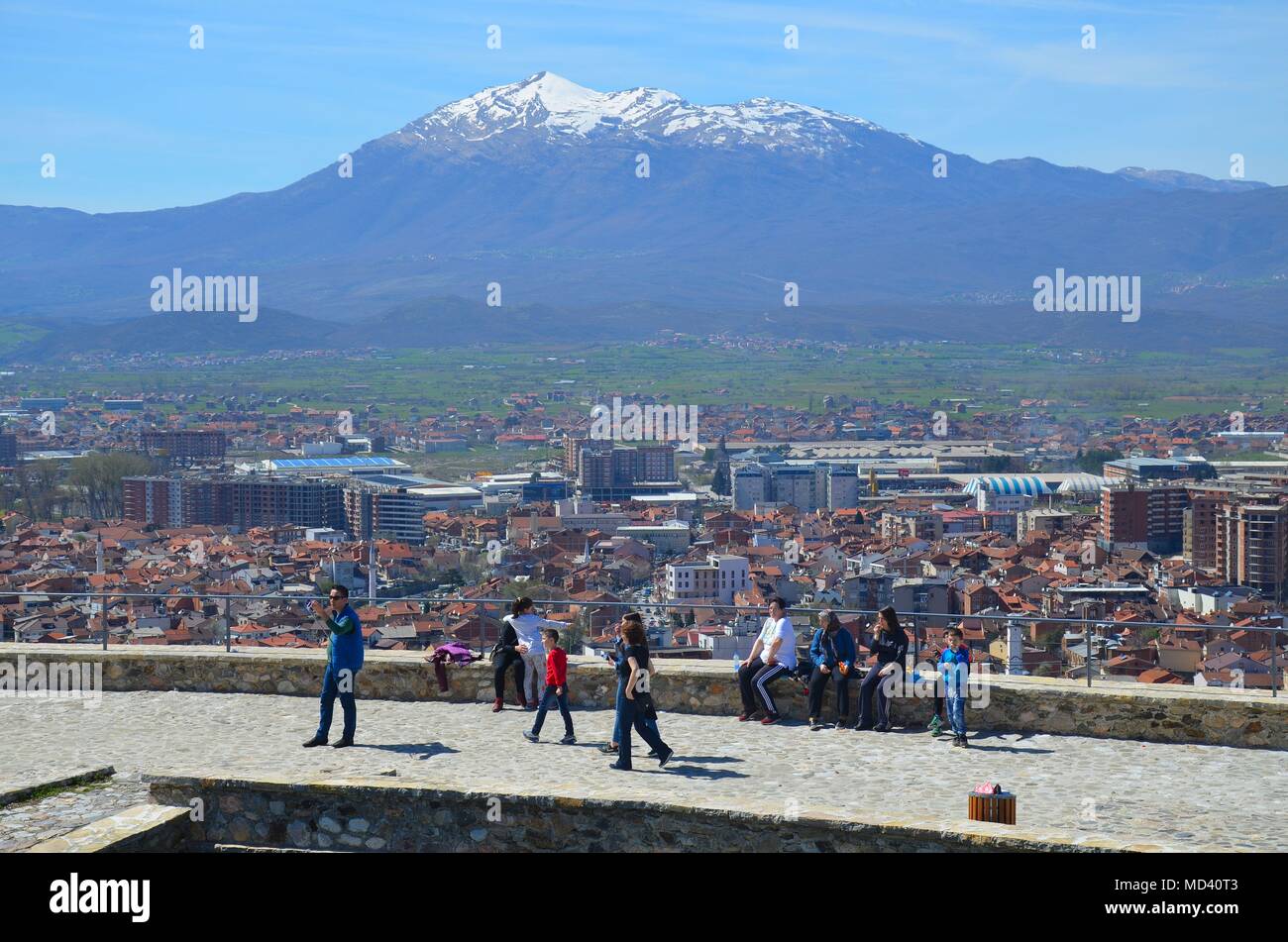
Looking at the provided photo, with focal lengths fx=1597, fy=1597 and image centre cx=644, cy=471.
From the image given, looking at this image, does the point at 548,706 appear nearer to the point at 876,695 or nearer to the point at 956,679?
the point at 876,695

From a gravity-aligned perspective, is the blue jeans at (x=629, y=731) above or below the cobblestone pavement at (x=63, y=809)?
above

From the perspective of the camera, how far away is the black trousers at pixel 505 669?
34.8 ft

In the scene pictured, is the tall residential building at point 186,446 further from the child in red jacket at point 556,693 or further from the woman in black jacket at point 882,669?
the woman in black jacket at point 882,669

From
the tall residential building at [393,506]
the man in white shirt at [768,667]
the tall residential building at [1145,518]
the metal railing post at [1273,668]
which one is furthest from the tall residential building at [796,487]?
the man in white shirt at [768,667]

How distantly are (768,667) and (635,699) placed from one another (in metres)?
1.55

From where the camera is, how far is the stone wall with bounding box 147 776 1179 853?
23.9 feet

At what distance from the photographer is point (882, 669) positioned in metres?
9.88

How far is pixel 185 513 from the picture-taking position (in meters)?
57.9

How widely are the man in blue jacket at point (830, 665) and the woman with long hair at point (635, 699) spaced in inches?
52.9

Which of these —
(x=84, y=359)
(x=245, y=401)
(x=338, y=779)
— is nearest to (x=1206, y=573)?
(x=338, y=779)
